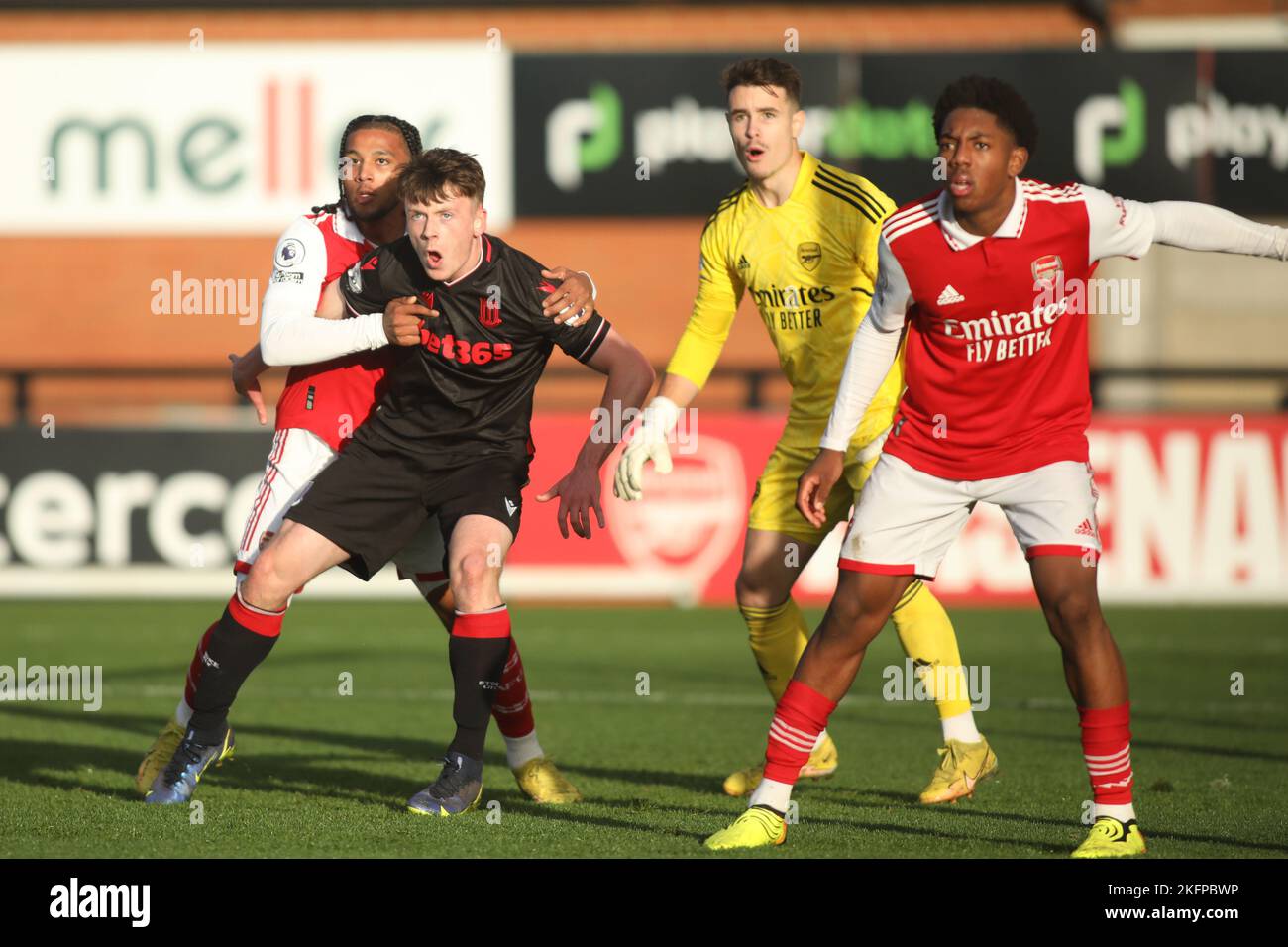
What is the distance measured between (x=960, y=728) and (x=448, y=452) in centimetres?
203

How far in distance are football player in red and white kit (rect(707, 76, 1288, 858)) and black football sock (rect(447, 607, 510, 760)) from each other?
924 mm

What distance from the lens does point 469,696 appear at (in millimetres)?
5801

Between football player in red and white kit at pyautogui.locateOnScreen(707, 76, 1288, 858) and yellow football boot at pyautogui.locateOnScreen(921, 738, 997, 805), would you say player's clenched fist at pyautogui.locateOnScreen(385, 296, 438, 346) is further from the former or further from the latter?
yellow football boot at pyautogui.locateOnScreen(921, 738, 997, 805)

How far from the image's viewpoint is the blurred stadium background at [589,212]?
13422mm

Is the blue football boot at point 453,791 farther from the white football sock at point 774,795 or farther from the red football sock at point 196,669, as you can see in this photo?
the white football sock at point 774,795

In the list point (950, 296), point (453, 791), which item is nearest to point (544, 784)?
point (453, 791)

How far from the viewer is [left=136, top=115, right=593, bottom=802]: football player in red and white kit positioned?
6.18 metres

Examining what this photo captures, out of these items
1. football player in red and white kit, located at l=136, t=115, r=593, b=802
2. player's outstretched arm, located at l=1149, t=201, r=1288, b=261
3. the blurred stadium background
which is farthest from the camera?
the blurred stadium background

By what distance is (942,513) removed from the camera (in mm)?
5355

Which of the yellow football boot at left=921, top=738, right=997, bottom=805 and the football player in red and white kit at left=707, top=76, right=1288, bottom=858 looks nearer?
the football player in red and white kit at left=707, top=76, right=1288, bottom=858

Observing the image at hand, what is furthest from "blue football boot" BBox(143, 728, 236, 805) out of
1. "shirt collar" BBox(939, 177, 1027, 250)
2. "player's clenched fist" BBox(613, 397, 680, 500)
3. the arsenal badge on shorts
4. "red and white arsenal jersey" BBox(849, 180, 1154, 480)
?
the arsenal badge on shorts

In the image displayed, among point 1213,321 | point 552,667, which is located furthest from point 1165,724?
point 1213,321

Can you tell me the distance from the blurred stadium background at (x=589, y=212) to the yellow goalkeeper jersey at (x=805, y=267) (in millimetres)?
6844

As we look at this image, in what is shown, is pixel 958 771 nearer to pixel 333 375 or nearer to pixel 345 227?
pixel 333 375
